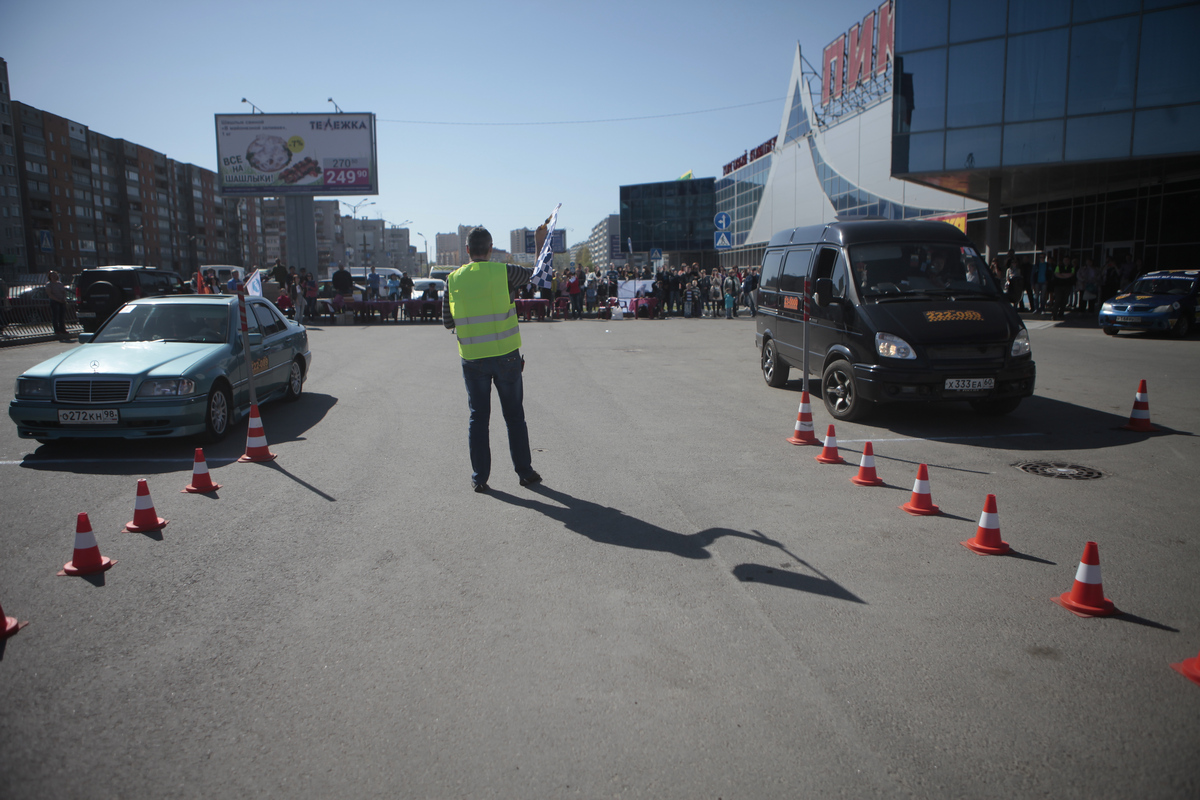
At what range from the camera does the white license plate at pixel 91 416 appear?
716 cm

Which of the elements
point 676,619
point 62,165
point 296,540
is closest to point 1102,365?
point 676,619

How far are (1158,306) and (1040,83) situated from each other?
934 cm

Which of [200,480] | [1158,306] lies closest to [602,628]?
[200,480]

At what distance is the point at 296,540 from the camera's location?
4934 millimetres

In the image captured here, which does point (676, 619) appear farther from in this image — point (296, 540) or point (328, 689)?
point (296, 540)

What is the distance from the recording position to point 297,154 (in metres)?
35.1

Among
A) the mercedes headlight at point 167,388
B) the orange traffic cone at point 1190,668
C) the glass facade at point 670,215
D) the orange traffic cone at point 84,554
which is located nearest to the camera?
the orange traffic cone at point 1190,668

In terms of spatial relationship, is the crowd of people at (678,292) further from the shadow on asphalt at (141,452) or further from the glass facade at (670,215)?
the glass facade at (670,215)

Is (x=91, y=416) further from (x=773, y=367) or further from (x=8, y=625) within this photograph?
(x=773, y=367)

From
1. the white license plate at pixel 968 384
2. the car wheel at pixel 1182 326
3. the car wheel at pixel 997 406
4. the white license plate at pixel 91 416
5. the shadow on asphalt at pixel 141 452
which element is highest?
the car wheel at pixel 1182 326

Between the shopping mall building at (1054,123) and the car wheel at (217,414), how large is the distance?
24097 mm

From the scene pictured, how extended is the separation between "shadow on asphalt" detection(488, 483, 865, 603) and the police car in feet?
59.8

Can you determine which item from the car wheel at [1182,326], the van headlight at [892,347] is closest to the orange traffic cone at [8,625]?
the van headlight at [892,347]

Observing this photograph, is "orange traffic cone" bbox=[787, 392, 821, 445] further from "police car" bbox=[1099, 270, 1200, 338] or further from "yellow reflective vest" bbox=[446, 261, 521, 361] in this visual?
"police car" bbox=[1099, 270, 1200, 338]
